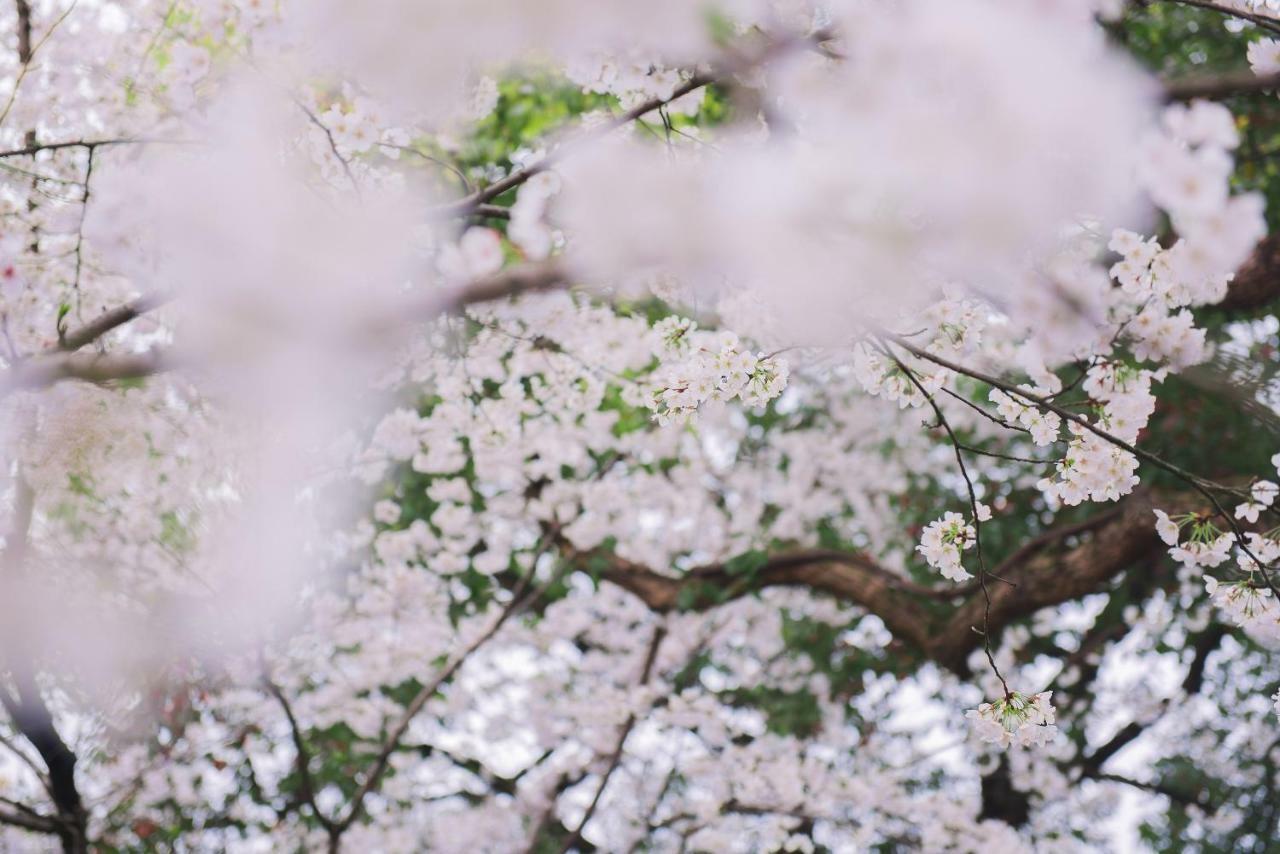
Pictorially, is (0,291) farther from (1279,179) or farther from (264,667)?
(1279,179)

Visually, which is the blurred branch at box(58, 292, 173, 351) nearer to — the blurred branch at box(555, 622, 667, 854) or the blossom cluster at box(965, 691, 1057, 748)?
the blossom cluster at box(965, 691, 1057, 748)

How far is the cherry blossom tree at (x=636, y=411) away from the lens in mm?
1312

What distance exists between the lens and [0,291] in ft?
8.87

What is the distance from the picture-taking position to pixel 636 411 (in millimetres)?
5719

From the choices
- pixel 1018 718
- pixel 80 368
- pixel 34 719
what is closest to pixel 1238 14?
pixel 1018 718

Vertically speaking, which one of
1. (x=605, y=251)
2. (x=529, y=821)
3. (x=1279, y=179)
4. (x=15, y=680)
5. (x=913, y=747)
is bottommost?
(x=15, y=680)

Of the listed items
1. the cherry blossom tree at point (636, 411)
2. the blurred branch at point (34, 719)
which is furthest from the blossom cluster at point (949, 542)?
the blurred branch at point (34, 719)

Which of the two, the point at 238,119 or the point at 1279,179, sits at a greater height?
the point at 1279,179

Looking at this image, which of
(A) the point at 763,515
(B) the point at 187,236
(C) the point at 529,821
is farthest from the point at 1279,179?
(C) the point at 529,821

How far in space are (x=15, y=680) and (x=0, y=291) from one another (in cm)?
118

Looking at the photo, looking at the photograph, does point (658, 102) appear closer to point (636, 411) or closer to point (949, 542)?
point (949, 542)

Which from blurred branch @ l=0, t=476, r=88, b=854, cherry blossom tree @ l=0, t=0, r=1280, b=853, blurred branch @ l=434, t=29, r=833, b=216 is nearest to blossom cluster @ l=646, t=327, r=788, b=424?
cherry blossom tree @ l=0, t=0, r=1280, b=853

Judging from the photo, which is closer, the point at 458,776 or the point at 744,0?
the point at 744,0

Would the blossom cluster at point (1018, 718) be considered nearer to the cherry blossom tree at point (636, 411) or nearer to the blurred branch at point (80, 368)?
the cherry blossom tree at point (636, 411)
